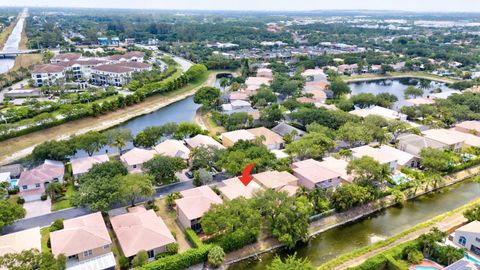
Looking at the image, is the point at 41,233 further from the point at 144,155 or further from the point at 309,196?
the point at 309,196

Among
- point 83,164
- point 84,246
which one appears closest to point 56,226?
point 84,246

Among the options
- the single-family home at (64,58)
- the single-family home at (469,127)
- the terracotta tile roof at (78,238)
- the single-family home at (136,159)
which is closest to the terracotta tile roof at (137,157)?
the single-family home at (136,159)

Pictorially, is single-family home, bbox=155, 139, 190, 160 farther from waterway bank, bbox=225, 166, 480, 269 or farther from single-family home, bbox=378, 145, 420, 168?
single-family home, bbox=378, 145, 420, 168

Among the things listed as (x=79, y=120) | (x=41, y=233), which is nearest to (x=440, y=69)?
(x=79, y=120)

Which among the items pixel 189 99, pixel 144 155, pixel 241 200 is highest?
pixel 241 200

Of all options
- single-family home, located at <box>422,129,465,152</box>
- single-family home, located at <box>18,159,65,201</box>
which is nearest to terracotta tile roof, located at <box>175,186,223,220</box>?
single-family home, located at <box>18,159,65,201</box>
